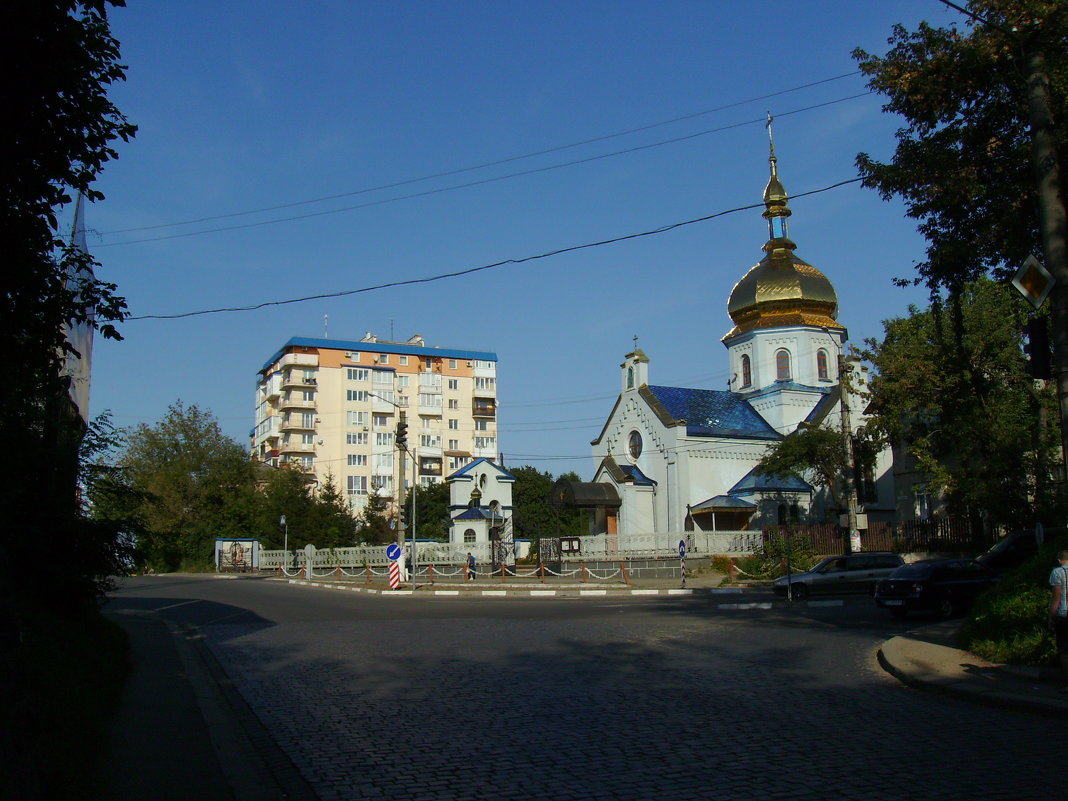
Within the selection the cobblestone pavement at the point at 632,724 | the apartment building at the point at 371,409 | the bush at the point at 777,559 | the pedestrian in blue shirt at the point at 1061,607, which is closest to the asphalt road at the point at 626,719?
the cobblestone pavement at the point at 632,724

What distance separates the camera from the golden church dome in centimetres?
5412

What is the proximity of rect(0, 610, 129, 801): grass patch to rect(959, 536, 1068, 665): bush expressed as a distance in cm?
958

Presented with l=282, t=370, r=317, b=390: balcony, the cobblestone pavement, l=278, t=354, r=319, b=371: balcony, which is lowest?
the cobblestone pavement

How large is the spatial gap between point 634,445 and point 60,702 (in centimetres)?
4819

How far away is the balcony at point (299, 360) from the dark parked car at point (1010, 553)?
73250 mm

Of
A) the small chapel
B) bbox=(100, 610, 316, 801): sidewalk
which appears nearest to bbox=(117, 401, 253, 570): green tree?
the small chapel

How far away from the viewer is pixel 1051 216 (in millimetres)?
11164

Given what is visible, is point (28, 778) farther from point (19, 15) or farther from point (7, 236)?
point (19, 15)

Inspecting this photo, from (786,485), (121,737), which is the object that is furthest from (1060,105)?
(786,485)

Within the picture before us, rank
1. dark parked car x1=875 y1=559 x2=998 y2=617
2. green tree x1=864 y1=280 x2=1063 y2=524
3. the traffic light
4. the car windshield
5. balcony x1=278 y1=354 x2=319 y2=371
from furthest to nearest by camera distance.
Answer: balcony x1=278 y1=354 x2=319 y2=371 < green tree x1=864 y1=280 x2=1063 y2=524 < the car windshield < dark parked car x1=875 y1=559 x2=998 y2=617 < the traffic light

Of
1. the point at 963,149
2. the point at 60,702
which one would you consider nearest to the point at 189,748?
the point at 60,702

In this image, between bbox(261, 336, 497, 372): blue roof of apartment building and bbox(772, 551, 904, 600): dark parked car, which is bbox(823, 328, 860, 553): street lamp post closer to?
bbox(772, 551, 904, 600): dark parked car

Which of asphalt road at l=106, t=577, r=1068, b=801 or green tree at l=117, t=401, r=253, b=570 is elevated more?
green tree at l=117, t=401, r=253, b=570

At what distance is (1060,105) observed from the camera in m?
13.0
